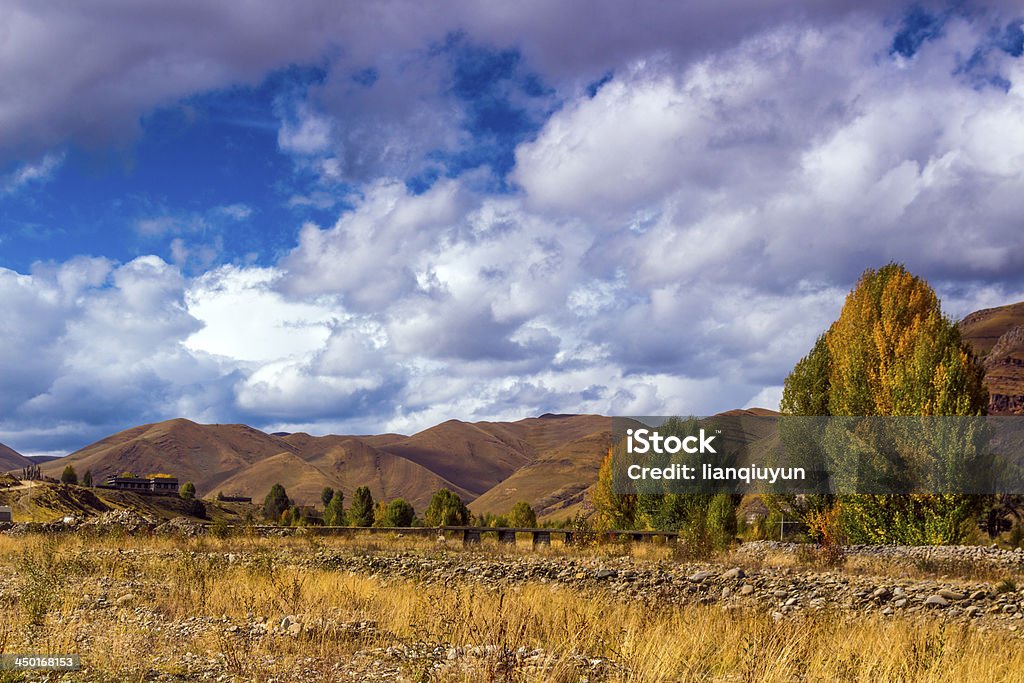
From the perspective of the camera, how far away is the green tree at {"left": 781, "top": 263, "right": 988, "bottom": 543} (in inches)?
1209

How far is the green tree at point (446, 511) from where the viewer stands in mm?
56344

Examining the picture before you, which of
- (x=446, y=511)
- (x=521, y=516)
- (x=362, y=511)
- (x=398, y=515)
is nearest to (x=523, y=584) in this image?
(x=446, y=511)

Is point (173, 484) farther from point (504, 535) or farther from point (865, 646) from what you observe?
point (865, 646)

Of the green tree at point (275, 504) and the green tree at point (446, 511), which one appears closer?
the green tree at point (446, 511)

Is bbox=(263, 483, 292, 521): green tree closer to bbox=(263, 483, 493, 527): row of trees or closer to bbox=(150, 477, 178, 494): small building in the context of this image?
bbox=(263, 483, 493, 527): row of trees

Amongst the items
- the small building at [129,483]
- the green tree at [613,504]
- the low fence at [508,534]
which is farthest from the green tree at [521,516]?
the small building at [129,483]

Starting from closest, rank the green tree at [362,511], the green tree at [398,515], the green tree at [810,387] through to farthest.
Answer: the green tree at [810,387] → the green tree at [398,515] → the green tree at [362,511]

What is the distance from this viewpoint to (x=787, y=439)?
38469mm

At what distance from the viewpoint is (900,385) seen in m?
32.0

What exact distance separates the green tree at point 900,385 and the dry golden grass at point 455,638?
772 inches

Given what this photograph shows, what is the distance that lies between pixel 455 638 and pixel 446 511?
49.3 meters

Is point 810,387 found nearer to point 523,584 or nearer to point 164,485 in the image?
point 523,584

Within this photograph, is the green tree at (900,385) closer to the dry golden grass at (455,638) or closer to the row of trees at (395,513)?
the dry golden grass at (455,638)

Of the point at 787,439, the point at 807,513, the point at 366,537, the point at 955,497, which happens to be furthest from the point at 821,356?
the point at 366,537
